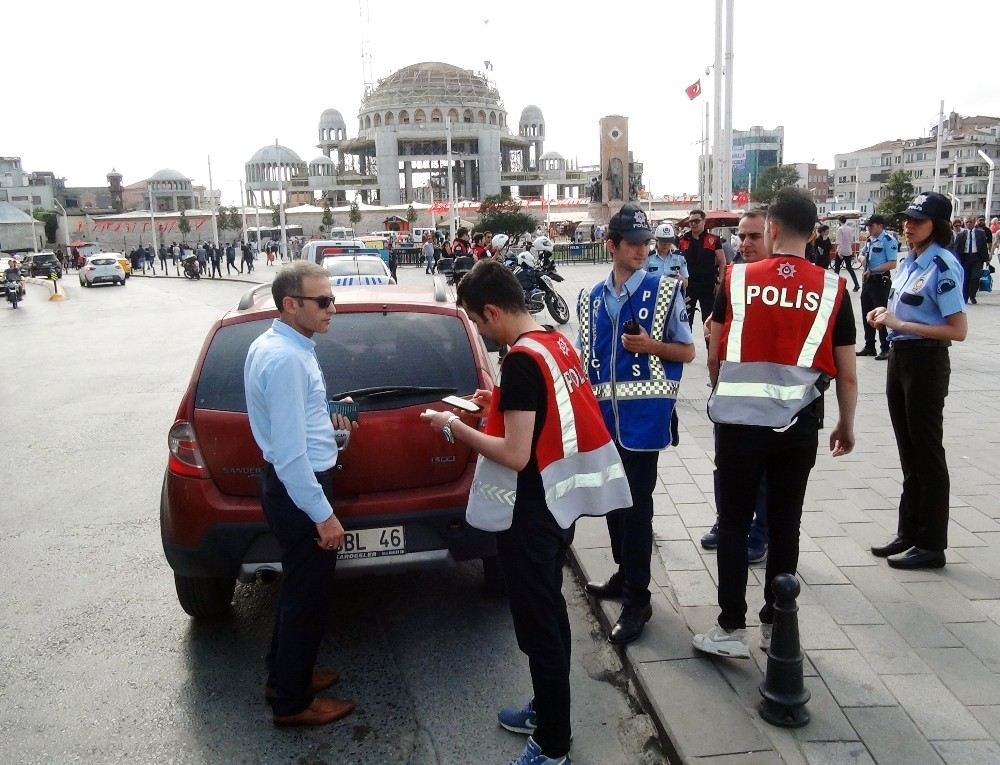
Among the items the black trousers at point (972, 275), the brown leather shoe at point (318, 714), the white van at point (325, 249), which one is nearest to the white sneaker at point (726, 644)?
the brown leather shoe at point (318, 714)

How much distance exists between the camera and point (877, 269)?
35.3 feet

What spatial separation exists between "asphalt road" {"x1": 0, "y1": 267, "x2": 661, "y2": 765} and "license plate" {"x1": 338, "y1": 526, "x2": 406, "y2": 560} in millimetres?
520

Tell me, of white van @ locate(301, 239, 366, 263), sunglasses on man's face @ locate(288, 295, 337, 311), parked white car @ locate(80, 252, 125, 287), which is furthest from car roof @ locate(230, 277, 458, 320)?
parked white car @ locate(80, 252, 125, 287)

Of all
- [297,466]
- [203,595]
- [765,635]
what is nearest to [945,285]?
[765,635]

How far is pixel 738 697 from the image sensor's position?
3289mm

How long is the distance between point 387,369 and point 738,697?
2.06 m

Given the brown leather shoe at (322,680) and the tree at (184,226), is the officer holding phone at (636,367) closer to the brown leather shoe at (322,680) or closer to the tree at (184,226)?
the brown leather shoe at (322,680)

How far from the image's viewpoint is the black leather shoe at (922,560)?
14.5 feet

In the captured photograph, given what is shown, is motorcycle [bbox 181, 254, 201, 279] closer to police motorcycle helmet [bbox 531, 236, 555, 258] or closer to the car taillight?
police motorcycle helmet [bbox 531, 236, 555, 258]

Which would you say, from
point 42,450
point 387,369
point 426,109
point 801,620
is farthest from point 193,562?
point 426,109

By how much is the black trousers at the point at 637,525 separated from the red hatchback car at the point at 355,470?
63 centimetres

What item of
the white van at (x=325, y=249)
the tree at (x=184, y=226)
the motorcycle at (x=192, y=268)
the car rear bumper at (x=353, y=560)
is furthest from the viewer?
the tree at (x=184, y=226)

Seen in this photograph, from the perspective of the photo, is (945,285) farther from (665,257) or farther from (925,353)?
(665,257)

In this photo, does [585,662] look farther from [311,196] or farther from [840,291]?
[311,196]
